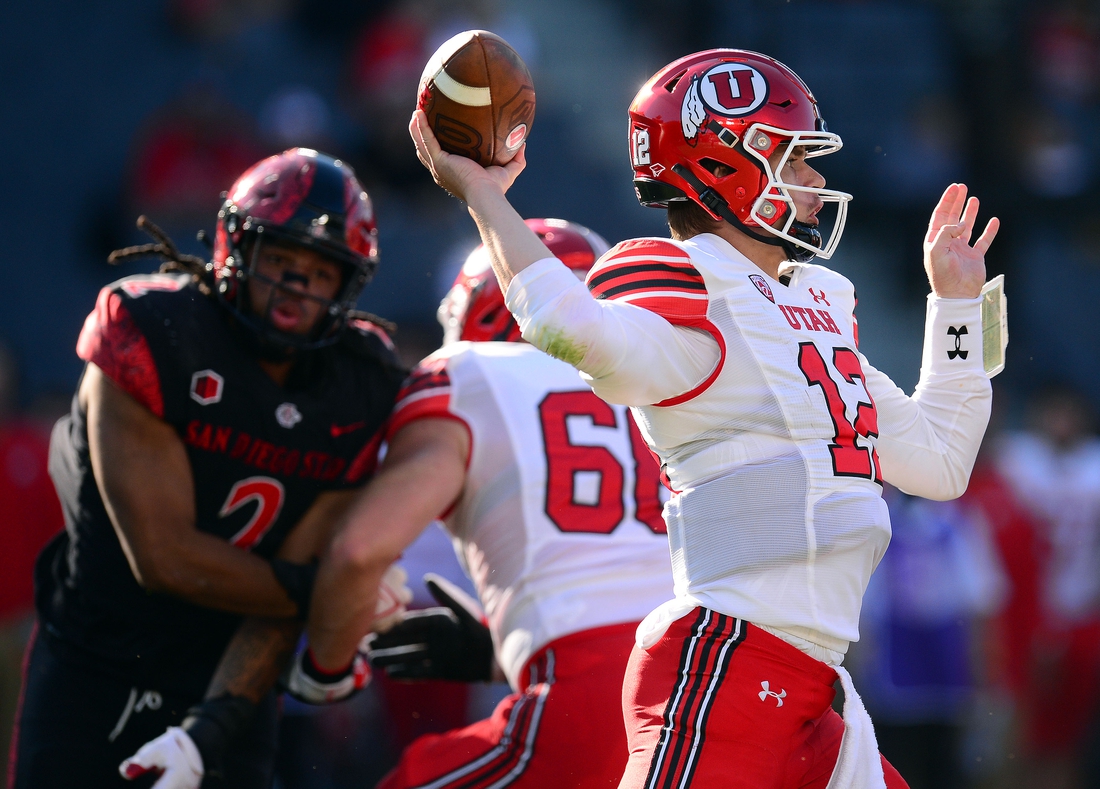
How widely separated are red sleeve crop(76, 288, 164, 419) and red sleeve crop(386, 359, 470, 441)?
58 cm

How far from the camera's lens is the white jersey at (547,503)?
10.4 feet

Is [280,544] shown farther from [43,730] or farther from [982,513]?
[982,513]

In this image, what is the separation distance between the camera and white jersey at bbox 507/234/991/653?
242cm

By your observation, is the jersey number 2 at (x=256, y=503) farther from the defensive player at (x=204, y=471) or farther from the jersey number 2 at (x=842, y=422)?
the jersey number 2 at (x=842, y=422)

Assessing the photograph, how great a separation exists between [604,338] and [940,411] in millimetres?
937

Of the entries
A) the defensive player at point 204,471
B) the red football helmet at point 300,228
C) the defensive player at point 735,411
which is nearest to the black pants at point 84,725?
the defensive player at point 204,471

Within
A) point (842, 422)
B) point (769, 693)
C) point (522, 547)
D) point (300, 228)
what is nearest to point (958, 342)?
point (842, 422)

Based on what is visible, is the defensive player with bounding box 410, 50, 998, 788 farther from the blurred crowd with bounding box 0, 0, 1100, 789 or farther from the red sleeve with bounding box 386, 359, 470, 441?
the blurred crowd with bounding box 0, 0, 1100, 789

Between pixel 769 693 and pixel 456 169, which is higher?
pixel 456 169

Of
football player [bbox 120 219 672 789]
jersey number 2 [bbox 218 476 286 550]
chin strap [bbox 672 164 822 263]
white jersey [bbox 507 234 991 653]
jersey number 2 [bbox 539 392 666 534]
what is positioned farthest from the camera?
jersey number 2 [bbox 218 476 286 550]

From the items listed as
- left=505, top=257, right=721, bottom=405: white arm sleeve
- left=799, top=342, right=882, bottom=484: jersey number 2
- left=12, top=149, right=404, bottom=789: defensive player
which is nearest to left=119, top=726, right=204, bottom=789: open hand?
left=12, top=149, right=404, bottom=789: defensive player

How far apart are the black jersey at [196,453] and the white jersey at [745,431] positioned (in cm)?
122

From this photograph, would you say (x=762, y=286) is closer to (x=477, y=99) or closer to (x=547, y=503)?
(x=477, y=99)

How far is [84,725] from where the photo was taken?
11.1 feet
